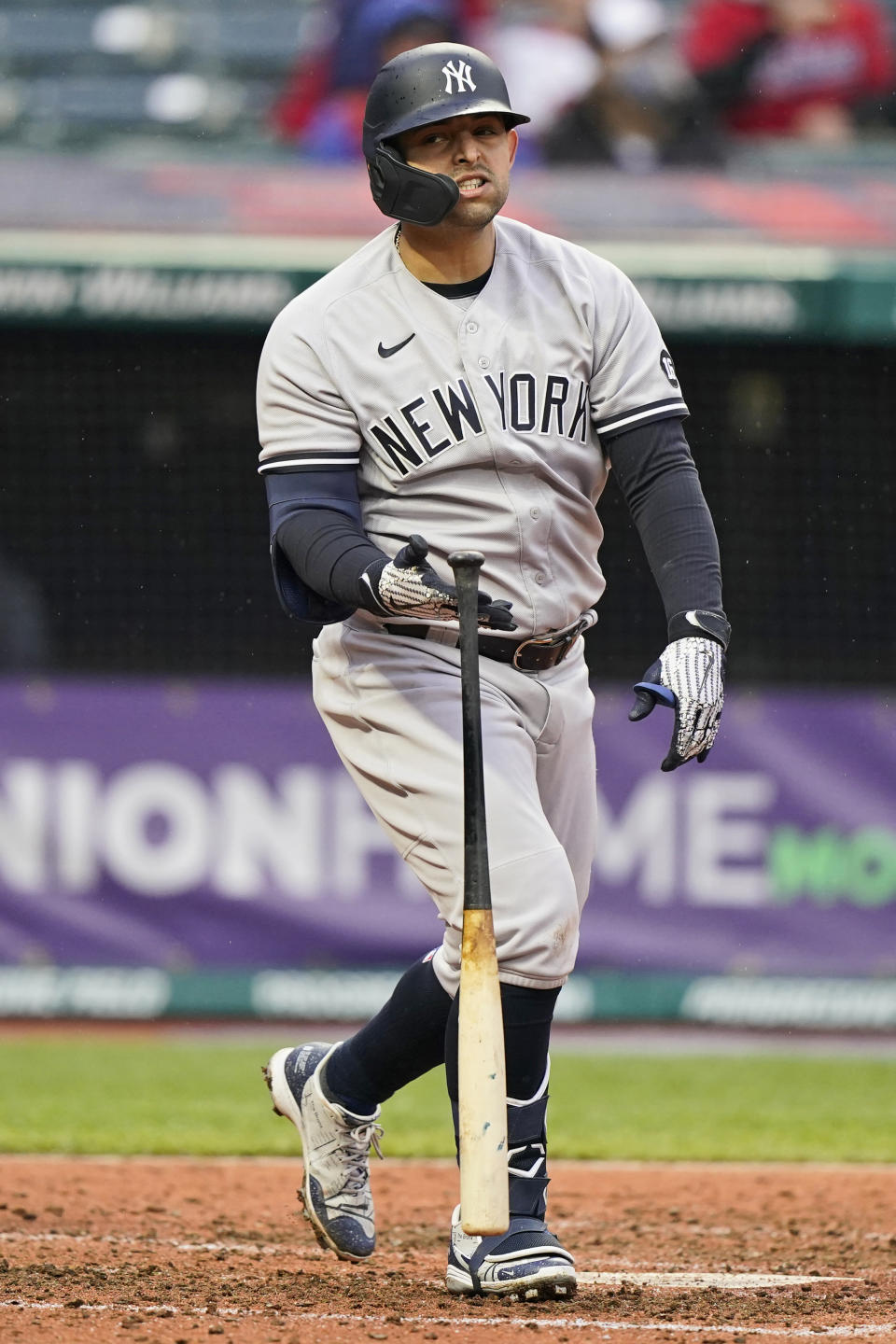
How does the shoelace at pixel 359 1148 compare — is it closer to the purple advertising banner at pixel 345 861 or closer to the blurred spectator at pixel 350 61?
the purple advertising banner at pixel 345 861

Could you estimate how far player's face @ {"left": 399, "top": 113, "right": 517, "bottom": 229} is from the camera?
9.91 ft

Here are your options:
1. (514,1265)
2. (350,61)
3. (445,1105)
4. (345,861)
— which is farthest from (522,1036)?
(350,61)

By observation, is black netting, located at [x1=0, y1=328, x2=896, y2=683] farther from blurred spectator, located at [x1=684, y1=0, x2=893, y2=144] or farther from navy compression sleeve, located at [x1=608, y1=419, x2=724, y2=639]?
navy compression sleeve, located at [x1=608, y1=419, x2=724, y2=639]

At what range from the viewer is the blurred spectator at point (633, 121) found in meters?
8.34

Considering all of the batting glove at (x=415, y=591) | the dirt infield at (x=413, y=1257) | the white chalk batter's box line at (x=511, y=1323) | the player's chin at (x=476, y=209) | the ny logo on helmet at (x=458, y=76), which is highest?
the ny logo on helmet at (x=458, y=76)

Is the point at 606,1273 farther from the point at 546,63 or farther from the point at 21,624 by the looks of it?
the point at 546,63

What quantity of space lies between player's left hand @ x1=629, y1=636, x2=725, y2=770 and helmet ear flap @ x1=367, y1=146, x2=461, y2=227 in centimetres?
74

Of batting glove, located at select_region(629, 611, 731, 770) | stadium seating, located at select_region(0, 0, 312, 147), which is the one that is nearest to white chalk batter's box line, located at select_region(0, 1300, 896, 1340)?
batting glove, located at select_region(629, 611, 731, 770)

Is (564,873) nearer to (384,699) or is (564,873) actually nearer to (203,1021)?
(384,699)

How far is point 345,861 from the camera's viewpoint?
714cm

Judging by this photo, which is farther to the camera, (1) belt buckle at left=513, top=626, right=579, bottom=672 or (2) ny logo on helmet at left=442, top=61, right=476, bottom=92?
(1) belt buckle at left=513, top=626, right=579, bottom=672

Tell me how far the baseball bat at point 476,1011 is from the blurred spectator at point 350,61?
5876 millimetres

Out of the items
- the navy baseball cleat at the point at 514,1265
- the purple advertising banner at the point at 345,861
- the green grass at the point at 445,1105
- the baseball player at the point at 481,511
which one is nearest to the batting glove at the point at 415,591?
the baseball player at the point at 481,511

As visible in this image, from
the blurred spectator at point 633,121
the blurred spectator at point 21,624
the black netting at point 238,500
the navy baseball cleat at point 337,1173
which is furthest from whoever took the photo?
the blurred spectator at point 633,121
